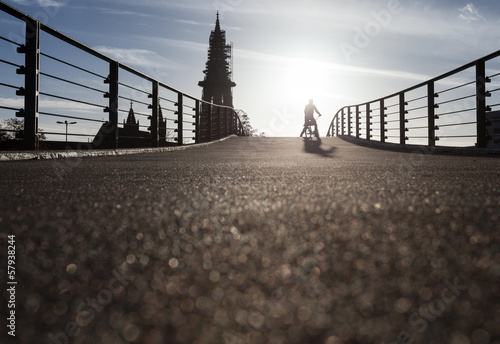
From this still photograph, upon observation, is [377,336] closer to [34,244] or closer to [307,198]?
[34,244]

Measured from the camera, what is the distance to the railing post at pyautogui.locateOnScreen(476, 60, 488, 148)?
587 cm

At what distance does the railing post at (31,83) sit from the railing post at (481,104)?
545 cm

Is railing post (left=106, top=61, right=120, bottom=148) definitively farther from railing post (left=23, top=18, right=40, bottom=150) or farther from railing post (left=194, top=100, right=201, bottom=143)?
railing post (left=194, top=100, right=201, bottom=143)

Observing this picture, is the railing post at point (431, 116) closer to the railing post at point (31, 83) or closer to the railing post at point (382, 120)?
the railing post at point (382, 120)

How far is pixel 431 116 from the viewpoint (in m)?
7.40

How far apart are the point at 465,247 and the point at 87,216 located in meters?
0.77

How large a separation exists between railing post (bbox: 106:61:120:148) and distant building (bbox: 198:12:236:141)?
5811cm

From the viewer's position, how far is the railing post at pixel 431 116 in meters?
7.33

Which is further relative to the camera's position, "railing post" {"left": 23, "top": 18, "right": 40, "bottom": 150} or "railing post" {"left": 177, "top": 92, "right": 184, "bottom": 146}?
"railing post" {"left": 177, "top": 92, "right": 184, "bottom": 146}

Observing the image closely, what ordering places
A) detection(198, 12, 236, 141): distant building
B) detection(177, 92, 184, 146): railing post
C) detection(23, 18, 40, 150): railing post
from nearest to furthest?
detection(23, 18, 40, 150): railing post
detection(177, 92, 184, 146): railing post
detection(198, 12, 236, 141): distant building

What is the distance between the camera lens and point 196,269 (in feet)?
1.87

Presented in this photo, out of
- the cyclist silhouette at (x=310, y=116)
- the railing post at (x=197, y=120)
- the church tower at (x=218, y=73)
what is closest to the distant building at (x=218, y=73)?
the church tower at (x=218, y=73)

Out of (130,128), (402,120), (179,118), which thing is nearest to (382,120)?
(402,120)

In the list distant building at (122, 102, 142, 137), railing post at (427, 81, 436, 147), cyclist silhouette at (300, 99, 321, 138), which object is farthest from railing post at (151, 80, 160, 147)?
cyclist silhouette at (300, 99, 321, 138)
